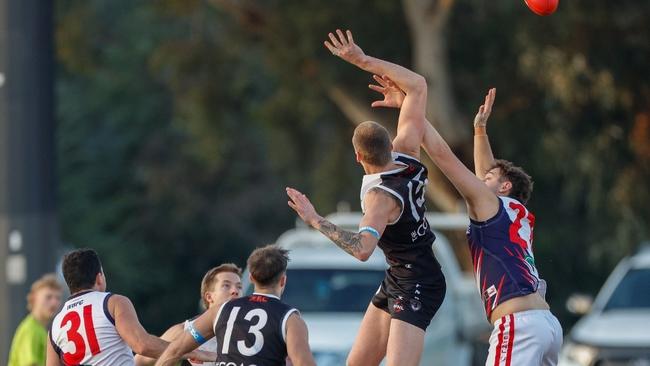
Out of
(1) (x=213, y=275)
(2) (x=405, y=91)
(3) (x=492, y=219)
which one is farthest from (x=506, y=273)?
(1) (x=213, y=275)

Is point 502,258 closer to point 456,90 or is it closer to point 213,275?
point 213,275

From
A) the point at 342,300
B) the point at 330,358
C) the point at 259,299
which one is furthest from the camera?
the point at 342,300

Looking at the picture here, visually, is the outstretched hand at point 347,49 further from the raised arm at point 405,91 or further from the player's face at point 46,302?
the player's face at point 46,302

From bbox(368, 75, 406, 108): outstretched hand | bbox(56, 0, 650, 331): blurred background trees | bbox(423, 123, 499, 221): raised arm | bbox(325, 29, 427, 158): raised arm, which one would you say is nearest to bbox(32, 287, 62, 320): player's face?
bbox(368, 75, 406, 108): outstretched hand

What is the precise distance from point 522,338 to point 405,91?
65.4 inches

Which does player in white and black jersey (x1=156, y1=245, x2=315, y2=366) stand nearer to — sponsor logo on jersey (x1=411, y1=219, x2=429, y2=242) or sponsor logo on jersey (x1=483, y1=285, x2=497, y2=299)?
sponsor logo on jersey (x1=411, y1=219, x2=429, y2=242)

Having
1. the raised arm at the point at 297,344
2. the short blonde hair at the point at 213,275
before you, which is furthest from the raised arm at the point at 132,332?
the raised arm at the point at 297,344

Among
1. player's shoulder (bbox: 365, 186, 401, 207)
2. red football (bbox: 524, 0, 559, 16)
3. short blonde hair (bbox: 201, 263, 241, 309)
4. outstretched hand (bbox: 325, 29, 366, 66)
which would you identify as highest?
red football (bbox: 524, 0, 559, 16)

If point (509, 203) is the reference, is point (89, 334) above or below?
below

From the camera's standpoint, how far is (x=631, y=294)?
16.4m

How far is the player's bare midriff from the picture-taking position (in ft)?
28.8

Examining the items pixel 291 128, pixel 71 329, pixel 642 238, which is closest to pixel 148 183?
pixel 291 128

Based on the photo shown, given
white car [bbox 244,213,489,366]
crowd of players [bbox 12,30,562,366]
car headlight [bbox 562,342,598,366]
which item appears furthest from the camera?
car headlight [bbox 562,342,598,366]

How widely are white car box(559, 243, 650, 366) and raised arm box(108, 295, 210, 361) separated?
7.19m
